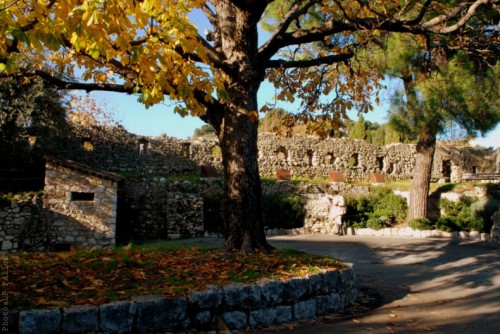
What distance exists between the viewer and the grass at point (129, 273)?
4844 millimetres

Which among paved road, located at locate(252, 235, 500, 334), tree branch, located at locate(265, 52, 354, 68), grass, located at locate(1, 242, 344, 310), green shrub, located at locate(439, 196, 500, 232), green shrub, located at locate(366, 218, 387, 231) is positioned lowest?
paved road, located at locate(252, 235, 500, 334)

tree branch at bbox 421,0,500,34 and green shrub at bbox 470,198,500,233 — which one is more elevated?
tree branch at bbox 421,0,500,34

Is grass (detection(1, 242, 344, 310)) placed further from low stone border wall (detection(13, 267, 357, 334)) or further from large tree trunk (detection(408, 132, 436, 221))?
large tree trunk (detection(408, 132, 436, 221))

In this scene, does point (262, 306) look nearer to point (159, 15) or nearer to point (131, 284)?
point (131, 284)

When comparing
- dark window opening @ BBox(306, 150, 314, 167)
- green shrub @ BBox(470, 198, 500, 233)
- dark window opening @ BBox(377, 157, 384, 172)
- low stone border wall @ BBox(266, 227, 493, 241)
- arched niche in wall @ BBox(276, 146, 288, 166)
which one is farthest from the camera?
dark window opening @ BBox(377, 157, 384, 172)

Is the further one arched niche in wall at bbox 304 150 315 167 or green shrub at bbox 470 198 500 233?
arched niche in wall at bbox 304 150 315 167

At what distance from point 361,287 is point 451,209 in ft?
40.1

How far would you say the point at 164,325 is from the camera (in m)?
4.70

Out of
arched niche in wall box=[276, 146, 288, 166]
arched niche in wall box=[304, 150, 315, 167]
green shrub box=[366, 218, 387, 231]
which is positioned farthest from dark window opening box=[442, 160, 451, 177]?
green shrub box=[366, 218, 387, 231]

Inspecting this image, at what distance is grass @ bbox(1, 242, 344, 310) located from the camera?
4844mm

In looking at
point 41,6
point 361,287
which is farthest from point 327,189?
point 41,6

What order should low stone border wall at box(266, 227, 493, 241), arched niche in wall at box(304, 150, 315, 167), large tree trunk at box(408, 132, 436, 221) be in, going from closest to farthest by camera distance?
low stone border wall at box(266, 227, 493, 241)
large tree trunk at box(408, 132, 436, 221)
arched niche in wall at box(304, 150, 315, 167)

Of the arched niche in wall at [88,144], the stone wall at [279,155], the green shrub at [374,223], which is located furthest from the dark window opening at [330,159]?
the arched niche in wall at [88,144]

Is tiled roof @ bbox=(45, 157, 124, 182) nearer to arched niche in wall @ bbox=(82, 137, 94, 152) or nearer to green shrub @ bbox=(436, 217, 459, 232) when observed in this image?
arched niche in wall @ bbox=(82, 137, 94, 152)
